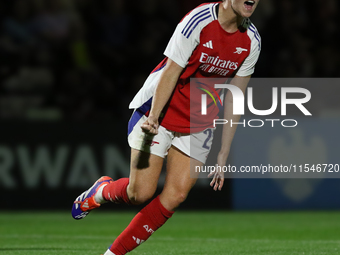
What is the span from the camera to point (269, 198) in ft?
30.2

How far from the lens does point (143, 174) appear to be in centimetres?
439

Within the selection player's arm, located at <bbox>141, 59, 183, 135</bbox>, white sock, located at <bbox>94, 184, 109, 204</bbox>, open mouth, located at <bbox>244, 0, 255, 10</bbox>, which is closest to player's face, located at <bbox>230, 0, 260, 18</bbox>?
open mouth, located at <bbox>244, 0, 255, 10</bbox>

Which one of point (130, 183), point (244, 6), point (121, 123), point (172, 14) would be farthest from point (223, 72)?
point (172, 14)

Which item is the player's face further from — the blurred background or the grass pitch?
the blurred background

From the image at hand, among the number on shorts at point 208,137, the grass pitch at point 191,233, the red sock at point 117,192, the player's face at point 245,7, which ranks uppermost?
the player's face at point 245,7

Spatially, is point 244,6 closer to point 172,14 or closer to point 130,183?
point 130,183

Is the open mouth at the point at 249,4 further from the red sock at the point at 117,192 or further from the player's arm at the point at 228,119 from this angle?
the red sock at the point at 117,192

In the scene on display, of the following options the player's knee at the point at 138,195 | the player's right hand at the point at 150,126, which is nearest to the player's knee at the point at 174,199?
the player's knee at the point at 138,195

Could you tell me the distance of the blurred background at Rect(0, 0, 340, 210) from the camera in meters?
8.95

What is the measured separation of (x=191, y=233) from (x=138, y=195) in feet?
8.54

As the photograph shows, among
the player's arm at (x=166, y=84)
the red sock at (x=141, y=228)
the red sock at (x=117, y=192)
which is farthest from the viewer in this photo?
the red sock at (x=117, y=192)

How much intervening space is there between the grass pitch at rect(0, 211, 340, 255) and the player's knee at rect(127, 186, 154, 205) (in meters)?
0.96

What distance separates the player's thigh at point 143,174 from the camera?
14.4 feet

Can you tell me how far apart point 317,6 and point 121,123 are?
424cm
